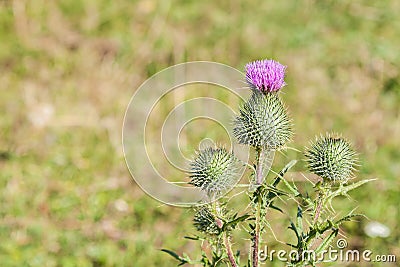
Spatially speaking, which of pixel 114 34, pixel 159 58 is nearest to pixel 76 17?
pixel 114 34

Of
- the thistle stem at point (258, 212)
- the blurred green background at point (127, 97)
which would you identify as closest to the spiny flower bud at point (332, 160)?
the thistle stem at point (258, 212)

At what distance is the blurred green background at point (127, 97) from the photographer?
3.31 m

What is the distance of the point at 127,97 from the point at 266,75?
2572mm

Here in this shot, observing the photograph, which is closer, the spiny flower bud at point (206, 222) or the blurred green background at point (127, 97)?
the spiny flower bud at point (206, 222)

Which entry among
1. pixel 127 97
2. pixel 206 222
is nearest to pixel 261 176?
pixel 206 222

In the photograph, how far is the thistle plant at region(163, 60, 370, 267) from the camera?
1770mm

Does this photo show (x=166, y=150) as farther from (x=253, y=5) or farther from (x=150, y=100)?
(x=253, y=5)

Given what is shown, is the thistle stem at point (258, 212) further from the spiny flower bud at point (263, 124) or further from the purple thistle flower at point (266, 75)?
the purple thistle flower at point (266, 75)

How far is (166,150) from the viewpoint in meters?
3.93

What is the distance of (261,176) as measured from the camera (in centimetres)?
179

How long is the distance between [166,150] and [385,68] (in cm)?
184

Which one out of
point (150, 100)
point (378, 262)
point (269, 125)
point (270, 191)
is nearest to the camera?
point (270, 191)

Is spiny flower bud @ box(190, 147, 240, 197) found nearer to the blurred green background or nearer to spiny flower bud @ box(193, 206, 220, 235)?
spiny flower bud @ box(193, 206, 220, 235)

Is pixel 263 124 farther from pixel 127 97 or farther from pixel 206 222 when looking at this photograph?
pixel 127 97
